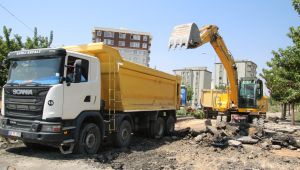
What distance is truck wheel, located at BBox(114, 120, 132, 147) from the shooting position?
10.8 m

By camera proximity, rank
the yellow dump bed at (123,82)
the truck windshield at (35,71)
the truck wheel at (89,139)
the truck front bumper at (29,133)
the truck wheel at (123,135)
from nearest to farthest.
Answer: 1. the truck front bumper at (29,133)
2. the truck windshield at (35,71)
3. the truck wheel at (89,139)
4. the yellow dump bed at (123,82)
5. the truck wheel at (123,135)

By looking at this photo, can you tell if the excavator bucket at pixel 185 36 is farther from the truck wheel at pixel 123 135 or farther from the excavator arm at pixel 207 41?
the truck wheel at pixel 123 135

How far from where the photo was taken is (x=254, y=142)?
44.8 feet

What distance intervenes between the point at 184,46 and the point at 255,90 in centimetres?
953

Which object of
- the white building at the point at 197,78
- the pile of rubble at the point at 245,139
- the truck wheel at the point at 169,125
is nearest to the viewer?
the pile of rubble at the point at 245,139

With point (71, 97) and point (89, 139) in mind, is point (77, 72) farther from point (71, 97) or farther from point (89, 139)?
point (89, 139)

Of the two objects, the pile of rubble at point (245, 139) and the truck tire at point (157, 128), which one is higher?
the truck tire at point (157, 128)

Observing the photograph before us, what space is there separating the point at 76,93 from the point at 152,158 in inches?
107

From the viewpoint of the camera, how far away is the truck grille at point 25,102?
Result: 868cm

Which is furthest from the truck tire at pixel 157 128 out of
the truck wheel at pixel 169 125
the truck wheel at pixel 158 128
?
the truck wheel at pixel 169 125

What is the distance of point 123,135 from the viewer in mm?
11141

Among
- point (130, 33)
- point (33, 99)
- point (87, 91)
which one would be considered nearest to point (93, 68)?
point (87, 91)

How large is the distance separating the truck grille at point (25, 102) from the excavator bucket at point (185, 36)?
6037mm

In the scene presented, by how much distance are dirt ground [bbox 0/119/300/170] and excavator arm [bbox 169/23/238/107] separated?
383cm
